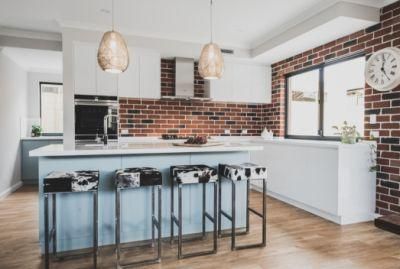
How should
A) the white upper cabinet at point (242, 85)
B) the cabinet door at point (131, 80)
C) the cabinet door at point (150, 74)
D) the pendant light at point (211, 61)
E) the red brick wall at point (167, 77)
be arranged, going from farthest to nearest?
1. the white upper cabinet at point (242, 85)
2. the red brick wall at point (167, 77)
3. the cabinet door at point (150, 74)
4. the cabinet door at point (131, 80)
5. the pendant light at point (211, 61)

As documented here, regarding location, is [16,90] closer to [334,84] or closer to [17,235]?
[17,235]

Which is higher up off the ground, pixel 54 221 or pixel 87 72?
pixel 87 72

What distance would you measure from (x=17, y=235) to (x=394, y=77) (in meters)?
4.43

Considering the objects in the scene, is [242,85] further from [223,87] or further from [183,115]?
[183,115]

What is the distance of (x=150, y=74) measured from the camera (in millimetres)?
4453

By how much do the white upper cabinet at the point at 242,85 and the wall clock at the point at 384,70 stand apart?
208 centimetres

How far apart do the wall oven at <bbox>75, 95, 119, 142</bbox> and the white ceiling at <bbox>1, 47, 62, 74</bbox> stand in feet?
3.71

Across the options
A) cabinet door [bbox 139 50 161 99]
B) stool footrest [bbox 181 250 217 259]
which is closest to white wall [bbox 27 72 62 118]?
cabinet door [bbox 139 50 161 99]

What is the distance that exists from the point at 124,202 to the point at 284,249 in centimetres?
159

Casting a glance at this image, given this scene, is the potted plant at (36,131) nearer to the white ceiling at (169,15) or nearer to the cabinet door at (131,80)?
the white ceiling at (169,15)

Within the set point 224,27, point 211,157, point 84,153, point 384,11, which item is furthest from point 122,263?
point 384,11

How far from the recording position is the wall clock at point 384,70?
9.85ft

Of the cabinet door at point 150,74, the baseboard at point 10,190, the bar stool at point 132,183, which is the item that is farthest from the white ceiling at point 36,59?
the bar stool at point 132,183

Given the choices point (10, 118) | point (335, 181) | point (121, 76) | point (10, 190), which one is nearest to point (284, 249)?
point (335, 181)
